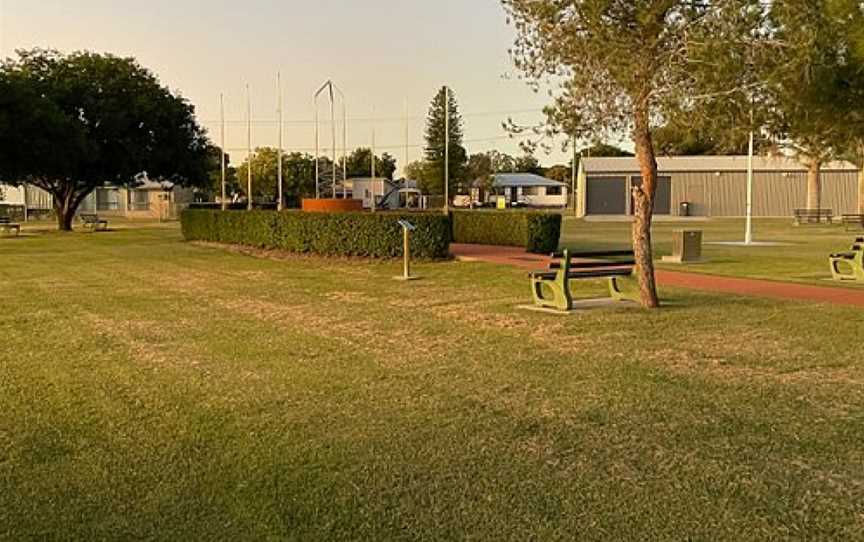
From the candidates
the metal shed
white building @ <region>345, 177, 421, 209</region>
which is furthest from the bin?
white building @ <region>345, 177, 421, 209</region>

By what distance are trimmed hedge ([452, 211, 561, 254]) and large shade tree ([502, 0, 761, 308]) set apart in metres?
10.8

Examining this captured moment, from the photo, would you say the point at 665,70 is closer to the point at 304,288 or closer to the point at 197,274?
the point at 304,288

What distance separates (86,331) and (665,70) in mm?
7404

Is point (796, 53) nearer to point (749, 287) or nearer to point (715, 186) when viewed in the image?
point (749, 287)

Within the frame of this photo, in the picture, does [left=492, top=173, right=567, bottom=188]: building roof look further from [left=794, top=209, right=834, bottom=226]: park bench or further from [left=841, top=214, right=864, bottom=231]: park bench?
[left=841, top=214, right=864, bottom=231]: park bench

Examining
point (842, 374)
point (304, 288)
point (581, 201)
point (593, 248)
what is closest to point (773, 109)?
point (842, 374)

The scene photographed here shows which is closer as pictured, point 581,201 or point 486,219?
point 486,219

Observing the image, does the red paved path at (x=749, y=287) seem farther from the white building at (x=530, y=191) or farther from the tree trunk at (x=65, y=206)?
the white building at (x=530, y=191)

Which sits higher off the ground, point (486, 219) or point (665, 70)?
point (665, 70)

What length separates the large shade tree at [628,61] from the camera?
10.8 m

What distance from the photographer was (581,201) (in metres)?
60.9

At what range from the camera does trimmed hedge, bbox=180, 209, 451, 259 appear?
20.0m

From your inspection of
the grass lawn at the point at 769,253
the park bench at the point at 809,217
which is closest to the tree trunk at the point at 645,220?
the grass lawn at the point at 769,253

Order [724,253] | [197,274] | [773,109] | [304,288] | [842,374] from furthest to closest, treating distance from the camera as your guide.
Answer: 1. [724,253]
2. [197,274]
3. [304,288]
4. [773,109]
5. [842,374]
